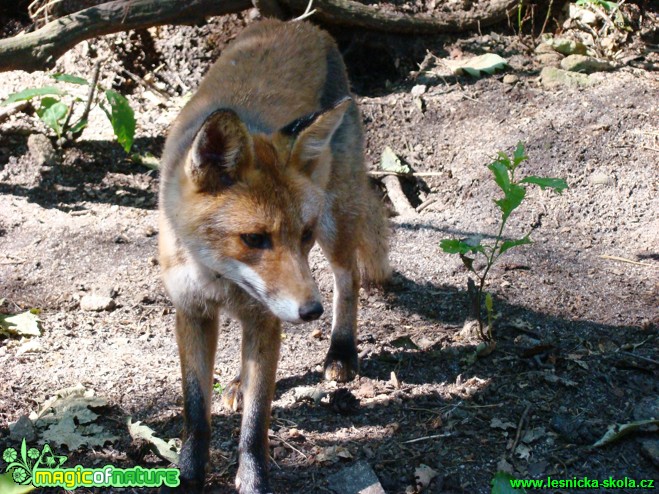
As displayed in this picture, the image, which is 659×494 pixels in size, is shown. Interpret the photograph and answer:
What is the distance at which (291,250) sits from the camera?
3645mm

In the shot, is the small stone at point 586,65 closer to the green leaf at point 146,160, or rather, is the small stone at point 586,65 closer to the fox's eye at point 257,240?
the green leaf at point 146,160

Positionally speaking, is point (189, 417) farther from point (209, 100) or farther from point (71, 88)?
point (71, 88)

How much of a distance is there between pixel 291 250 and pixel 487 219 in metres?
3.43

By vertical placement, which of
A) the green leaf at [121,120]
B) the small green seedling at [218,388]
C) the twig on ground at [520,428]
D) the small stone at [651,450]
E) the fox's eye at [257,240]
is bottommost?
the small green seedling at [218,388]

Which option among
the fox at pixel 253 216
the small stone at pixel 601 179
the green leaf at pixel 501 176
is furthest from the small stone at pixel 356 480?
the small stone at pixel 601 179

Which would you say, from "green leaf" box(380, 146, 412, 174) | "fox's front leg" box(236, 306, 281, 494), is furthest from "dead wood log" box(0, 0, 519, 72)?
"fox's front leg" box(236, 306, 281, 494)

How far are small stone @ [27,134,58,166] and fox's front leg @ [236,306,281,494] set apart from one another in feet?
13.2

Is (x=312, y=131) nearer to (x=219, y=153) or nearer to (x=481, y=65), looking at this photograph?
(x=219, y=153)

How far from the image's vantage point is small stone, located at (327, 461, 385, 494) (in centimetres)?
398

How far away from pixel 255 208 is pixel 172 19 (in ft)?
15.5

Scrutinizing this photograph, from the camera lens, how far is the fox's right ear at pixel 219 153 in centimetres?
344

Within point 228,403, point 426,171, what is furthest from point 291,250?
point 426,171

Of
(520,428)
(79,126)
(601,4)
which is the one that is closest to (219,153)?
(520,428)

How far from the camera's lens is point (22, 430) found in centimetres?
431
